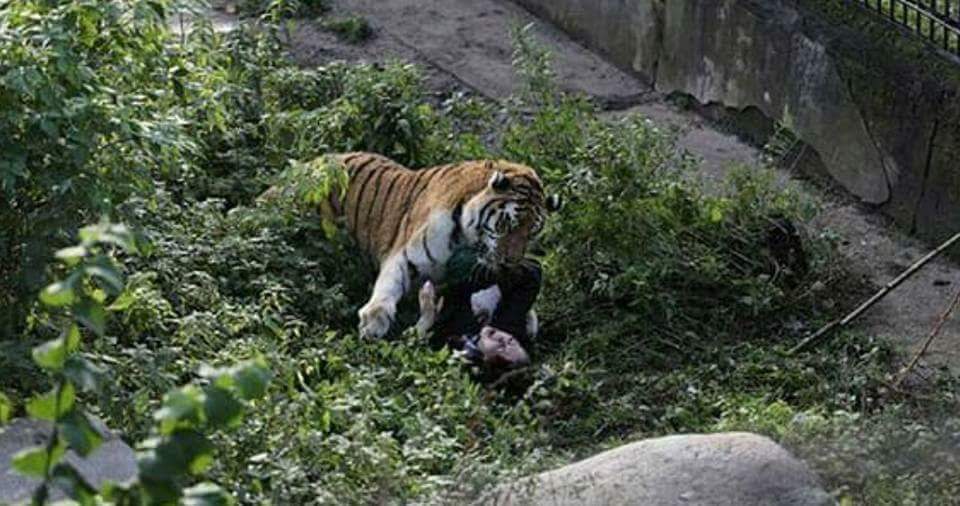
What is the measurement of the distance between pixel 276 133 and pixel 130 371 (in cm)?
257

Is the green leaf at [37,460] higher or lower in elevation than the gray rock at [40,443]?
higher

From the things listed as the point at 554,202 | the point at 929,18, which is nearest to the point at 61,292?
the point at 554,202

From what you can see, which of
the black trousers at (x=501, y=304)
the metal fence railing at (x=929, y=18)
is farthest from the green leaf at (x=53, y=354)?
the metal fence railing at (x=929, y=18)

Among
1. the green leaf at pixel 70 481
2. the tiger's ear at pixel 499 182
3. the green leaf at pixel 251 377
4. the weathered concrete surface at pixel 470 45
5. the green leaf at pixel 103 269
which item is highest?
the green leaf at pixel 103 269

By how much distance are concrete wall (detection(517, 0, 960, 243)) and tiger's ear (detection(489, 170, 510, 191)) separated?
5.89 ft

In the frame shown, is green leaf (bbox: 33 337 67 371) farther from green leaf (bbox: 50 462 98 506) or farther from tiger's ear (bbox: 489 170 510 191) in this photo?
tiger's ear (bbox: 489 170 510 191)

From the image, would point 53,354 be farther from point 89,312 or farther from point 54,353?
point 89,312

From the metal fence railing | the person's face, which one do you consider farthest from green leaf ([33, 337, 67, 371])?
the metal fence railing

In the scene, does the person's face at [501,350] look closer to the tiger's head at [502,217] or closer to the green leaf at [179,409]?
the tiger's head at [502,217]

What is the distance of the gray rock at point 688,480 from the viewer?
16.8 feet

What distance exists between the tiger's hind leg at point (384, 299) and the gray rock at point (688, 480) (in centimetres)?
232

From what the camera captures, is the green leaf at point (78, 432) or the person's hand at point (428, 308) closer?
the green leaf at point (78, 432)

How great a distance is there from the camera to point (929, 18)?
8742 millimetres

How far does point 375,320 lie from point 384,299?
0.11 m
